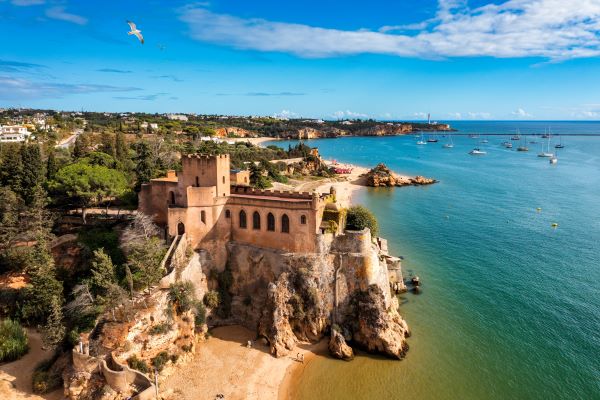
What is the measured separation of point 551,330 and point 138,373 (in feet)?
98.4

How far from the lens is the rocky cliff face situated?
28609 millimetres

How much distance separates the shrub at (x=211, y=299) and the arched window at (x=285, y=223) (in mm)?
7296

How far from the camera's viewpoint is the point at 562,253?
45.8 m

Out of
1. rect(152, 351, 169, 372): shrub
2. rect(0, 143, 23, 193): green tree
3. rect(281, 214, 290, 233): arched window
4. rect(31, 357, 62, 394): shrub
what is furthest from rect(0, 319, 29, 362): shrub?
rect(281, 214, 290, 233): arched window

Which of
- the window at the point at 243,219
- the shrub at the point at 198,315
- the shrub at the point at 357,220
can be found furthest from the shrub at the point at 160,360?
the shrub at the point at 357,220

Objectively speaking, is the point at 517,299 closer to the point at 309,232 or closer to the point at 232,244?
the point at 309,232

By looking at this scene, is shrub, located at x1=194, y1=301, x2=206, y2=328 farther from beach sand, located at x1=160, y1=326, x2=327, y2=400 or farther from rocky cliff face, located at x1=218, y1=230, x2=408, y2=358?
rocky cliff face, located at x1=218, y1=230, x2=408, y2=358

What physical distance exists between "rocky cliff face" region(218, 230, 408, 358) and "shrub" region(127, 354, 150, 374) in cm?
819

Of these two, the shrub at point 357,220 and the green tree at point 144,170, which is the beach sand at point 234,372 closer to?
the shrub at point 357,220

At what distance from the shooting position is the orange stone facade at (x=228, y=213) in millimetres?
30375

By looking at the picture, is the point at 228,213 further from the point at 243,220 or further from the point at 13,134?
the point at 13,134

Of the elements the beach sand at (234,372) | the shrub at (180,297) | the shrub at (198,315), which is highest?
the shrub at (180,297)

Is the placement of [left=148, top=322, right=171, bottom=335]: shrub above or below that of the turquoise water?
above

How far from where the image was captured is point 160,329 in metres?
25.9
